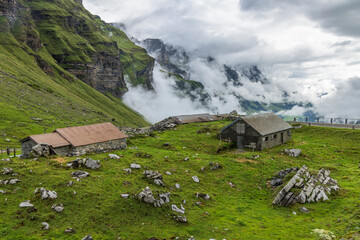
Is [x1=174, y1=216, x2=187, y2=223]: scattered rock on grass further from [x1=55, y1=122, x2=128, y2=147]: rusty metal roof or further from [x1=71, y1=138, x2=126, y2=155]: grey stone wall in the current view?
[x1=55, y1=122, x2=128, y2=147]: rusty metal roof

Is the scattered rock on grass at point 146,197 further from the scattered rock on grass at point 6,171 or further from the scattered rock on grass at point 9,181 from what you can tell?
the scattered rock on grass at point 6,171

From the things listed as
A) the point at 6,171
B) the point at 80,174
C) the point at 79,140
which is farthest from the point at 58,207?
the point at 79,140

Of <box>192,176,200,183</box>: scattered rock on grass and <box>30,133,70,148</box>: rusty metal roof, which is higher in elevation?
<box>30,133,70,148</box>: rusty metal roof

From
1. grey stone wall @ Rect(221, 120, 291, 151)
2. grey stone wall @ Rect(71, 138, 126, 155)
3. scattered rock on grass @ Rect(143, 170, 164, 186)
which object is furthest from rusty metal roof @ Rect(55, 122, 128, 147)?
grey stone wall @ Rect(221, 120, 291, 151)

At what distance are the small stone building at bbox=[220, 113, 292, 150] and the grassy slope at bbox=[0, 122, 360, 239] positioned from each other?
1561 cm

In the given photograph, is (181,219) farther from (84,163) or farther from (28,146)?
(28,146)

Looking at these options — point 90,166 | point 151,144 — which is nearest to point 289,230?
point 90,166

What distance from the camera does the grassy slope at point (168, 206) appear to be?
21.3 metres

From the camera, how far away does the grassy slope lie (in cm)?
2129

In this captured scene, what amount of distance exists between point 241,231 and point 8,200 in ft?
69.9

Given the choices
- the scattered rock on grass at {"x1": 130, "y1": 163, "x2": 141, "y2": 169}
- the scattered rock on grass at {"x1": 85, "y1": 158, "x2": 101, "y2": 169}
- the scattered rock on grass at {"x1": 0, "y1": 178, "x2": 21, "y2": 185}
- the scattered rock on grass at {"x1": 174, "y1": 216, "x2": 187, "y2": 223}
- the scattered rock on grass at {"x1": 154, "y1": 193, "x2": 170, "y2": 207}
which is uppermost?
the scattered rock on grass at {"x1": 85, "y1": 158, "x2": 101, "y2": 169}

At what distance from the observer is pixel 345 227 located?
22766 mm

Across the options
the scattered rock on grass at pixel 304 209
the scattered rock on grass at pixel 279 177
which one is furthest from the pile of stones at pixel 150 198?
the scattered rock on grass at pixel 279 177

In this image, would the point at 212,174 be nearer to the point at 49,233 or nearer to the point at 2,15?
the point at 49,233
